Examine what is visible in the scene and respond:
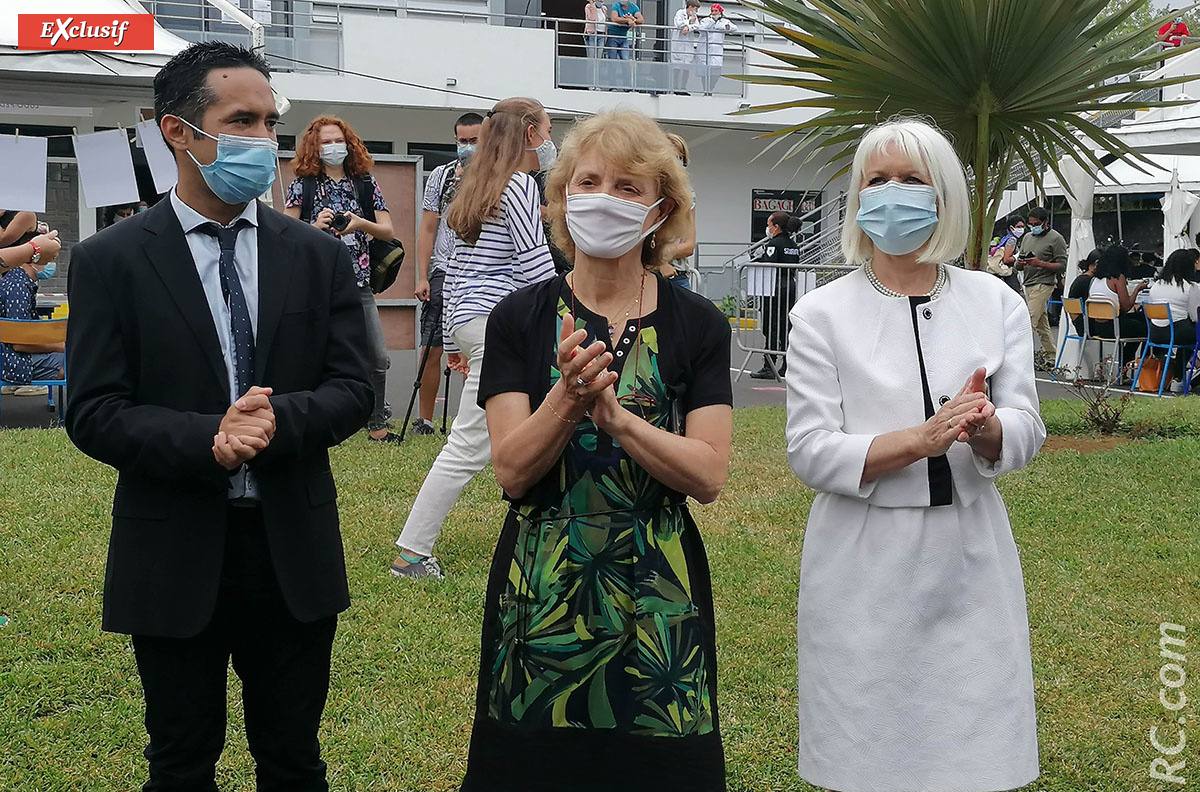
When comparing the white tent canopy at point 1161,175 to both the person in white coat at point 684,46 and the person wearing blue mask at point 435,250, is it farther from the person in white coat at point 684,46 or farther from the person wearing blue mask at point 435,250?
the person in white coat at point 684,46

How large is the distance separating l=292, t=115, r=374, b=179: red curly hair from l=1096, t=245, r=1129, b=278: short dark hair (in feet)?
32.0

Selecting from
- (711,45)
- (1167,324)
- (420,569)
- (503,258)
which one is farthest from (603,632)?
(711,45)

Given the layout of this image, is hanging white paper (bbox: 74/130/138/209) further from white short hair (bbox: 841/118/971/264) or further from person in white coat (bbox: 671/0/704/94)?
person in white coat (bbox: 671/0/704/94)

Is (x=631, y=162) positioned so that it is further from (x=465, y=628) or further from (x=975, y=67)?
(x=975, y=67)

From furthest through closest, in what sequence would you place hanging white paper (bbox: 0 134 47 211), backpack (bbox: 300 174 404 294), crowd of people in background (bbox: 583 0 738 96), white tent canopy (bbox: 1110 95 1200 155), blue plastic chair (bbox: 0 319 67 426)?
crowd of people in background (bbox: 583 0 738 96) < white tent canopy (bbox: 1110 95 1200 155) < blue plastic chair (bbox: 0 319 67 426) < backpack (bbox: 300 174 404 294) < hanging white paper (bbox: 0 134 47 211)

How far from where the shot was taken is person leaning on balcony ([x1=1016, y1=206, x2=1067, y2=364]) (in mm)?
16875

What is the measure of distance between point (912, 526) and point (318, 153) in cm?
579

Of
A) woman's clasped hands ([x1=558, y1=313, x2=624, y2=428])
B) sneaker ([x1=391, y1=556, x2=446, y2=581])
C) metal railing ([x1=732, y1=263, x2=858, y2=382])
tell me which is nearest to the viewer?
woman's clasped hands ([x1=558, y1=313, x2=624, y2=428])

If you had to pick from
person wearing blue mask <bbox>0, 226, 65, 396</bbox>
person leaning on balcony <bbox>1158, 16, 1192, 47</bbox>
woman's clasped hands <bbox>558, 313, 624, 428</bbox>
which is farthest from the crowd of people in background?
woman's clasped hands <bbox>558, 313, 624, 428</bbox>

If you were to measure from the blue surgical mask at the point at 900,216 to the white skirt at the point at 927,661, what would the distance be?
641 mm

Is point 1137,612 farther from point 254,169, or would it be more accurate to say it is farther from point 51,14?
point 51,14

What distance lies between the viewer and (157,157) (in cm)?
704

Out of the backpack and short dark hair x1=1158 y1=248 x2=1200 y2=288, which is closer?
the backpack

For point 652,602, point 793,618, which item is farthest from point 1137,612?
point 652,602
